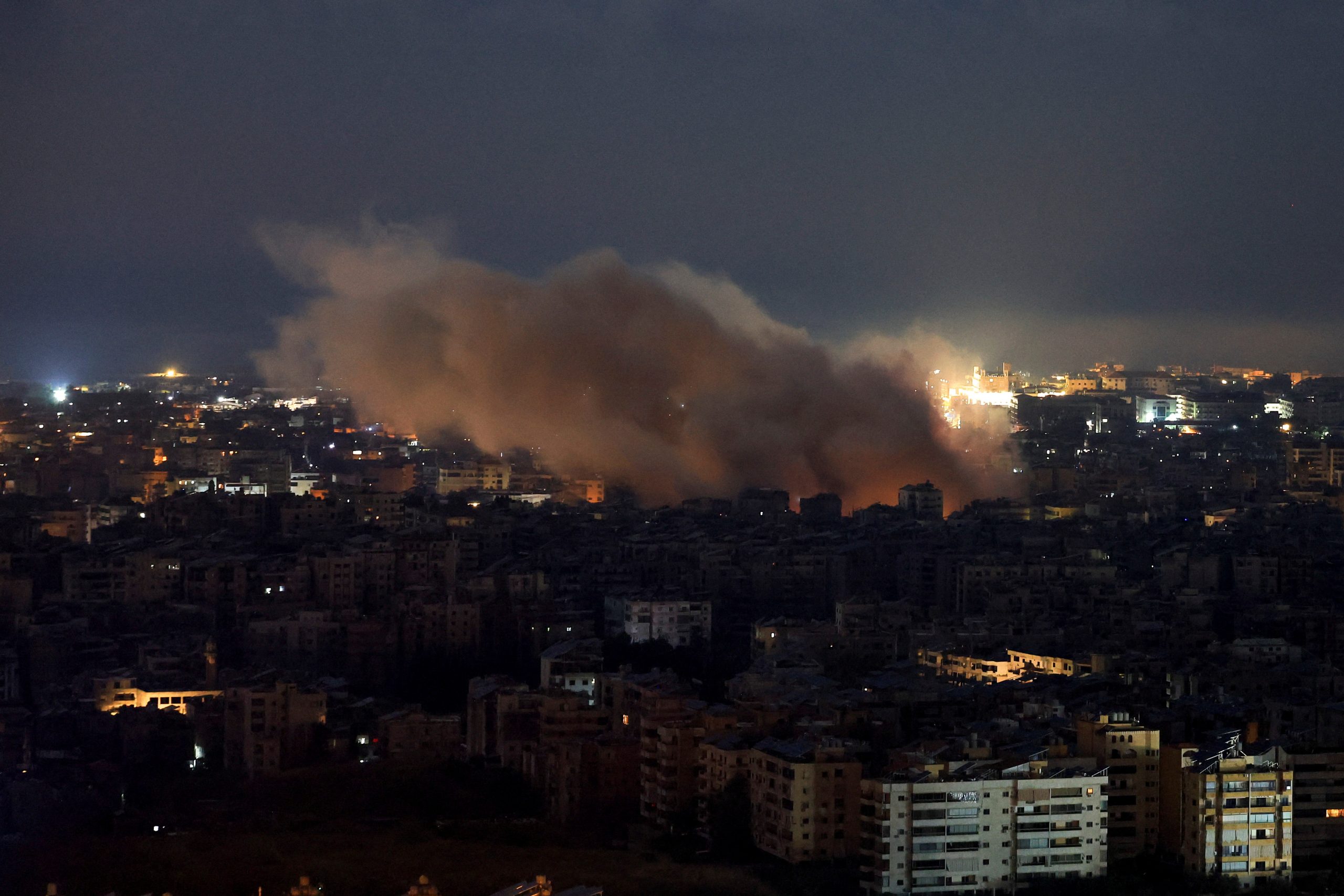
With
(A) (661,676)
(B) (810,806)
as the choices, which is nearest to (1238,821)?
(B) (810,806)

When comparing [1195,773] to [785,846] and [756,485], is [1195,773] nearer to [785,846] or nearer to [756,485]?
[785,846]

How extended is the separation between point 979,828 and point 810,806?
3.51 feet

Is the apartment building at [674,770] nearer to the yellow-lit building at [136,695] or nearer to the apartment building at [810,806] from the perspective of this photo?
the apartment building at [810,806]

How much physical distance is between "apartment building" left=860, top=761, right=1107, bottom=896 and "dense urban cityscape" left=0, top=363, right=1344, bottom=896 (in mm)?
19

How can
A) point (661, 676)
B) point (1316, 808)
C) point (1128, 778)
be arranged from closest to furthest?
point (1316, 808)
point (1128, 778)
point (661, 676)

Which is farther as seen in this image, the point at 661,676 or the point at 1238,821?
the point at 661,676

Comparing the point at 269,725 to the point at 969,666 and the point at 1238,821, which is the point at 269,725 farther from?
the point at 1238,821

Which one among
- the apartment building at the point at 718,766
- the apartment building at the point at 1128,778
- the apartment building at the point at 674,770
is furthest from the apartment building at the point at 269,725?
the apartment building at the point at 1128,778

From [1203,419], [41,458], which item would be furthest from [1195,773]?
[1203,419]

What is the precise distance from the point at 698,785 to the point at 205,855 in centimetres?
275

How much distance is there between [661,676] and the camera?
1809 centimetres

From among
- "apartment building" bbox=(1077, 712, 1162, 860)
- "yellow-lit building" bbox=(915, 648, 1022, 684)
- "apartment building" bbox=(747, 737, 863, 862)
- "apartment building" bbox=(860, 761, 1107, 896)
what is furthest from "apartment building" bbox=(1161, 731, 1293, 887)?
"yellow-lit building" bbox=(915, 648, 1022, 684)

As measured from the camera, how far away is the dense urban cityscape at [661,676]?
1351cm

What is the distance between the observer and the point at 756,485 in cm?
3500
